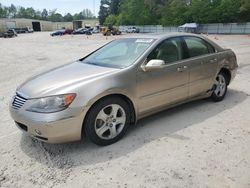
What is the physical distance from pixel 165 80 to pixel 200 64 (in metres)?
1.00

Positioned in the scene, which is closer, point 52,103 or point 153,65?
point 52,103

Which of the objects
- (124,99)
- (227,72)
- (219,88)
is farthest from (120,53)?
(227,72)

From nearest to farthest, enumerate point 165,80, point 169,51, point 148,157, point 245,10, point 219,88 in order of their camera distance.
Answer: point 148,157, point 165,80, point 169,51, point 219,88, point 245,10

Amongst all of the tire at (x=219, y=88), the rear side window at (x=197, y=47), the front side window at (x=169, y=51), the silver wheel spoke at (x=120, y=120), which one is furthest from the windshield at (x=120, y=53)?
the tire at (x=219, y=88)

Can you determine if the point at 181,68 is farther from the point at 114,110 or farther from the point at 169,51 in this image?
the point at 114,110

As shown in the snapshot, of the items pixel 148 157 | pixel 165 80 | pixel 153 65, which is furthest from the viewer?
pixel 165 80

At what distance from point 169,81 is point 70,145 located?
1.82m

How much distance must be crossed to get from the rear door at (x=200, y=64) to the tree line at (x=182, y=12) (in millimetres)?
49834

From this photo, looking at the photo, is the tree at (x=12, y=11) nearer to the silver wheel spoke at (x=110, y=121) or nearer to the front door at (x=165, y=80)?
the front door at (x=165, y=80)

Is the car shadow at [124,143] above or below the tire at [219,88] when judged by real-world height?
below

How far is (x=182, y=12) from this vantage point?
60406 mm

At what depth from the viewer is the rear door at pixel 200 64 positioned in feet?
15.0

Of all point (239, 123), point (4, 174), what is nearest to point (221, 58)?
point (239, 123)

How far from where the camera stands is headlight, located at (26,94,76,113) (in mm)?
3109
